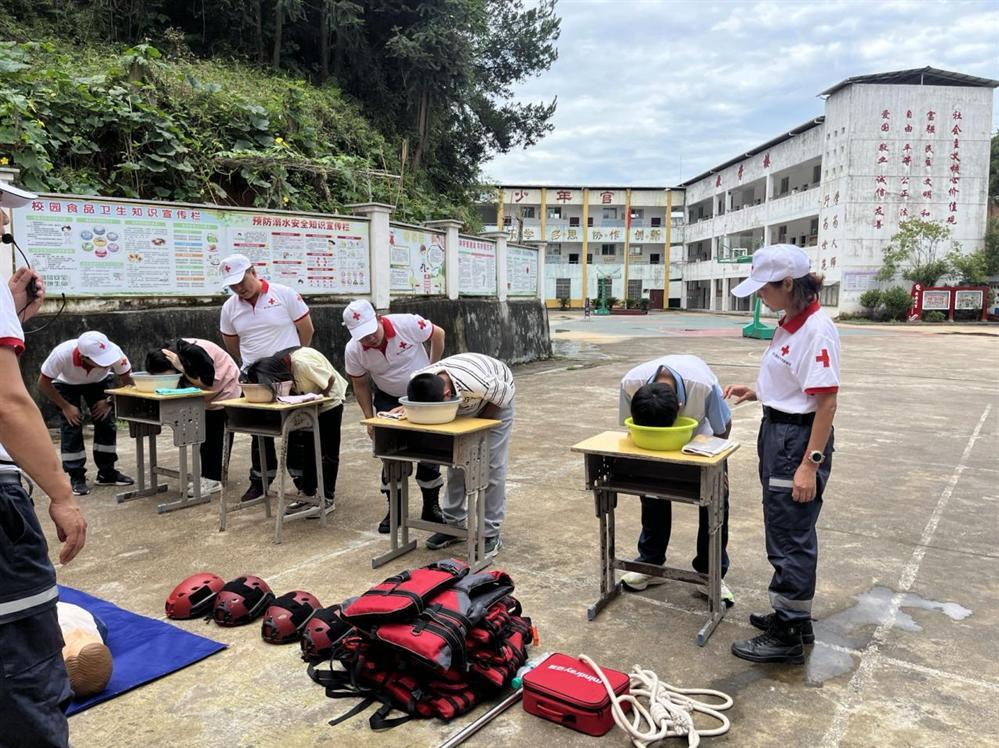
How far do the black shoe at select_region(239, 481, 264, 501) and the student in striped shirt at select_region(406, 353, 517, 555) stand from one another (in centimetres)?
159

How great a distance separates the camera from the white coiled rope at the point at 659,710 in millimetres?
2309

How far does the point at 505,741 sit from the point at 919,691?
1.60 m

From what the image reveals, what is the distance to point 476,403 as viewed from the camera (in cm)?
392

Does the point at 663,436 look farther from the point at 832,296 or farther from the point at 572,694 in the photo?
the point at 832,296

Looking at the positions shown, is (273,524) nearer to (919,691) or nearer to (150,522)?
(150,522)

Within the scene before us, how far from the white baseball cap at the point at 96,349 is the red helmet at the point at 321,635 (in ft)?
10.3

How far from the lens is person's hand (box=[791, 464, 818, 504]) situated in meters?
2.69

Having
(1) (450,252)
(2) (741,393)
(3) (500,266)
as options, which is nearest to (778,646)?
(2) (741,393)

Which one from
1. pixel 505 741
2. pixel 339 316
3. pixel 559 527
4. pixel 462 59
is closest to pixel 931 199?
pixel 462 59

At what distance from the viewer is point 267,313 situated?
5000 millimetres

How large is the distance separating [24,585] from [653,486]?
93.9 inches

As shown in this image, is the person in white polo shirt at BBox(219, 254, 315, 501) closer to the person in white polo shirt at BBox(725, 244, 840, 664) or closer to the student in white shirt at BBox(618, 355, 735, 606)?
the student in white shirt at BBox(618, 355, 735, 606)

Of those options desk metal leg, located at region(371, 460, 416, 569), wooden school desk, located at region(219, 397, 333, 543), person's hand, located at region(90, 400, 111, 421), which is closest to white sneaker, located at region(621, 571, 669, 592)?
desk metal leg, located at region(371, 460, 416, 569)

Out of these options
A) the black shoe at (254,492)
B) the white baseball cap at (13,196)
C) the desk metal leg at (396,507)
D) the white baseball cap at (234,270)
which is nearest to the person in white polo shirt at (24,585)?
the white baseball cap at (13,196)
